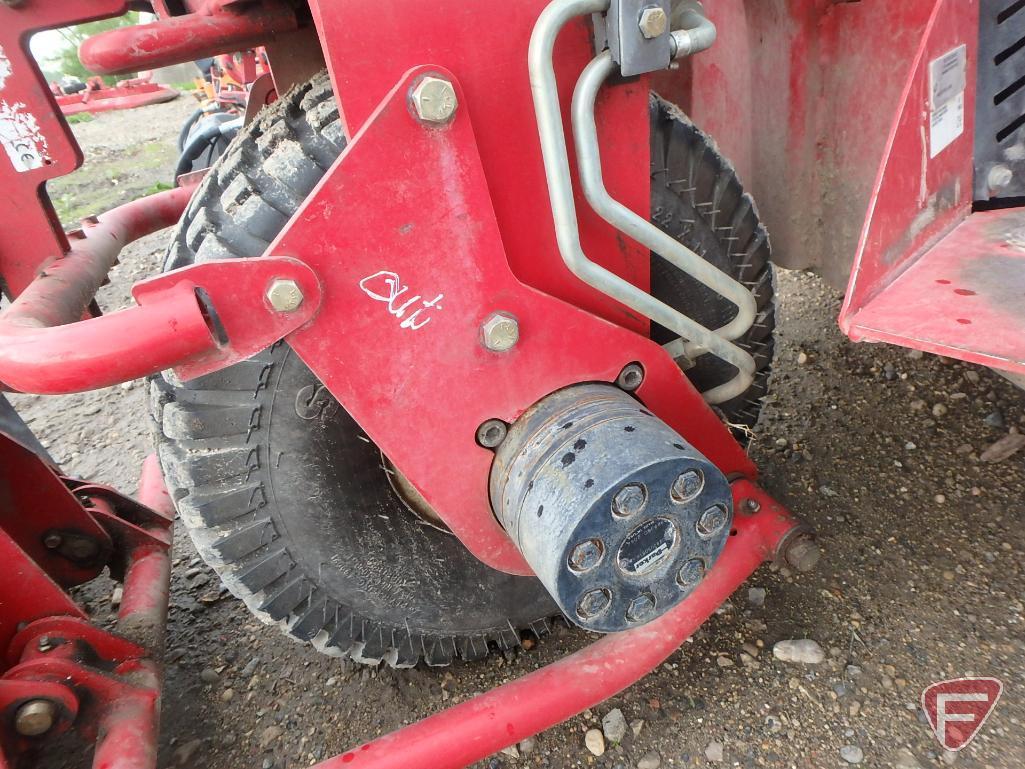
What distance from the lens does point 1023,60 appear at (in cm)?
127

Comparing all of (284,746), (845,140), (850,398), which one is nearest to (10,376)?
(284,746)

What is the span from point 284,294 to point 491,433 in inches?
15.8

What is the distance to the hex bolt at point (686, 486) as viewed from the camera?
3.31 feet

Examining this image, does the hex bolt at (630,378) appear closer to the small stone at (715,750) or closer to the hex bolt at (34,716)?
the small stone at (715,750)

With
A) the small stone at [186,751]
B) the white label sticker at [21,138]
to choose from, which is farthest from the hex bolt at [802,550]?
the white label sticker at [21,138]

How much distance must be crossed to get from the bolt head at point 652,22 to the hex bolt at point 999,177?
2.65 ft

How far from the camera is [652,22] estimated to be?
0.90 m

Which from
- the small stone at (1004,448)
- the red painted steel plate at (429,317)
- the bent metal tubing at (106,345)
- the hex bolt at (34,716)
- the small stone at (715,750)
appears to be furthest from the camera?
the small stone at (1004,448)

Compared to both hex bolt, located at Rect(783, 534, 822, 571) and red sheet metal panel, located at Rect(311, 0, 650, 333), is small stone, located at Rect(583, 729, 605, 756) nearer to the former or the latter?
hex bolt, located at Rect(783, 534, 822, 571)

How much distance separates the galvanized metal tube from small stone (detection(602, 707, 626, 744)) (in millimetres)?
894

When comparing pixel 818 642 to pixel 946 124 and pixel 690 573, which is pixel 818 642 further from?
pixel 946 124

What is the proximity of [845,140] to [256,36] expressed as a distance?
1222 millimetres

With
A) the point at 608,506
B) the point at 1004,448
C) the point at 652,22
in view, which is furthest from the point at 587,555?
the point at 1004,448

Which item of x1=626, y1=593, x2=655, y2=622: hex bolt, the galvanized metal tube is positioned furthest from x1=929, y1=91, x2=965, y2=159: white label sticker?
x1=626, y1=593, x2=655, y2=622: hex bolt
